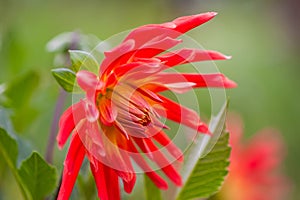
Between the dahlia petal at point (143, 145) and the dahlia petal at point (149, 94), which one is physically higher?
the dahlia petal at point (149, 94)

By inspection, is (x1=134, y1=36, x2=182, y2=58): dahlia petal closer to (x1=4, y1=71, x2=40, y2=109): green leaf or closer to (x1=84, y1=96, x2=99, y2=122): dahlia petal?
(x1=84, y1=96, x2=99, y2=122): dahlia petal

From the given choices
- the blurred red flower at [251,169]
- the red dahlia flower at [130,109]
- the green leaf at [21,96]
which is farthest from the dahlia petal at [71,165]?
the blurred red flower at [251,169]

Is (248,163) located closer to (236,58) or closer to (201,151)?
(201,151)

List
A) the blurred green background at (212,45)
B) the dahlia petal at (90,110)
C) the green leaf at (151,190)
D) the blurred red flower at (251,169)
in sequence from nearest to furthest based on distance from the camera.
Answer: the dahlia petal at (90,110), the green leaf at (151,190), the blurred green background at (212,45), the blurred red flower at (251,169)

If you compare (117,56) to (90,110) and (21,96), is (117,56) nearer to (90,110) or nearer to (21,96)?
(90,110)

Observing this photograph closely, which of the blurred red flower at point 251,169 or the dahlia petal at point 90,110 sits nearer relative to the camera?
the dahlia petal at point 90,110

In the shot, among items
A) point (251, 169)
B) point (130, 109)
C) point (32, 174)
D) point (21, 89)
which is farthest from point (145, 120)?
point (251, 169)

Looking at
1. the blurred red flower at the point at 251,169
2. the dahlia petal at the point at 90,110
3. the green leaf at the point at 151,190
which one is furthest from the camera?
the blurred red flower at the point at 251,169

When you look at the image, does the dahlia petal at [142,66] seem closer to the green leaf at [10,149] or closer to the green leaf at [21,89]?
the green leaf at [10,149]
